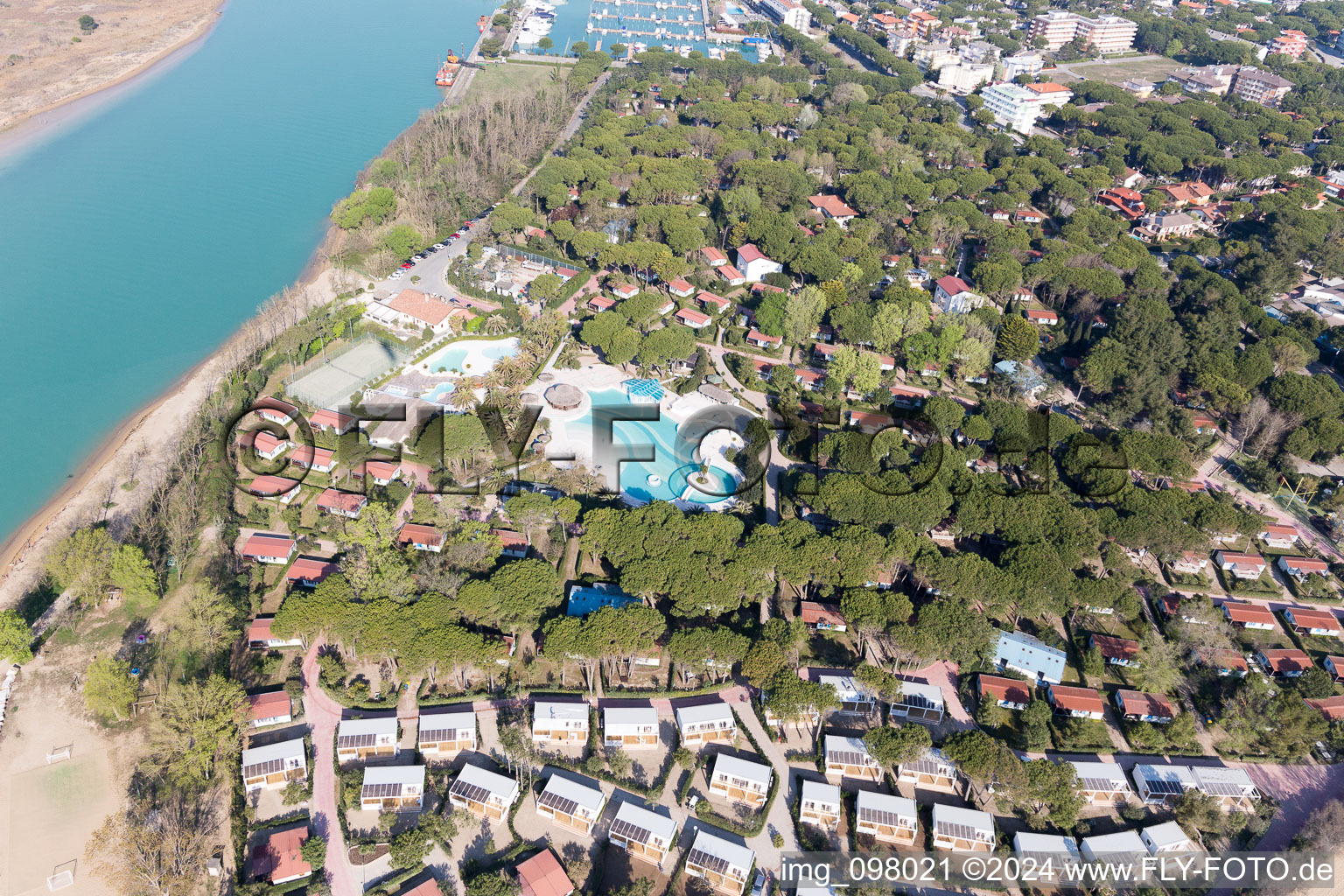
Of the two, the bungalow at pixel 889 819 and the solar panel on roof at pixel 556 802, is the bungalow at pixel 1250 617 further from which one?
the solar panel on roof at pixel 556 802

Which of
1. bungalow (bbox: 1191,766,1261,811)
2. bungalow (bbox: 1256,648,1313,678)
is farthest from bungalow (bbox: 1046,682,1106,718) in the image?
bungalow (bbox: 1256,648,1313,678)

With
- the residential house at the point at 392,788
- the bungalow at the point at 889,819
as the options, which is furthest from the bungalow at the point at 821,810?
the residential house at the point at 392,788

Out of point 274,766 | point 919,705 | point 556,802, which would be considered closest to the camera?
point 556,802

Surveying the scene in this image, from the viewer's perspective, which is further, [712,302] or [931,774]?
[712,302]

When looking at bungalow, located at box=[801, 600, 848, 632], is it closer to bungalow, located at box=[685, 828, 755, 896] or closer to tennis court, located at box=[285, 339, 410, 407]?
bungalow, located at box=[685, 828, 755, 896]

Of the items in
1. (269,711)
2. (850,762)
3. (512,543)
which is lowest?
(850,762)

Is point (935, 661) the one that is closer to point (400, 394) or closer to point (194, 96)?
point (400, 394)

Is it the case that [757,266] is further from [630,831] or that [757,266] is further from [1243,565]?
[630,831]

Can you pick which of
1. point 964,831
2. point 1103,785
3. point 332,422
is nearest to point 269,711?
point 332,422
